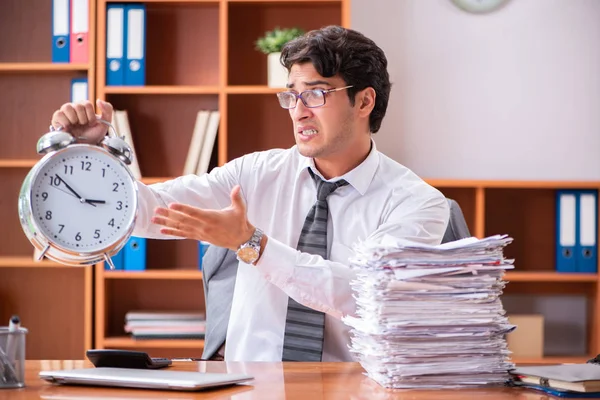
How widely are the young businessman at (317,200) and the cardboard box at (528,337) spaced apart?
1539mm

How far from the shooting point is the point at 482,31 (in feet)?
12.4

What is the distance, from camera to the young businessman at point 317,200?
1.95 meters

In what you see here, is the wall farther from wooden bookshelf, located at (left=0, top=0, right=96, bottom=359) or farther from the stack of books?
wooden bookshelf, located at (left=0, top=0, right=96, bottom=359)

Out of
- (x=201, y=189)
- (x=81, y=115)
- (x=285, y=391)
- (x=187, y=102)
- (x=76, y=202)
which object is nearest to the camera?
(x=285, y=391)

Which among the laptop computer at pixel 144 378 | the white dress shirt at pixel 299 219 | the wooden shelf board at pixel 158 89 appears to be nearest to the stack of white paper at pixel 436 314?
the laptop computer at pixel 144 378

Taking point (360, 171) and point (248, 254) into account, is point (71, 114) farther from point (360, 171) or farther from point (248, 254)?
point (360, 171)

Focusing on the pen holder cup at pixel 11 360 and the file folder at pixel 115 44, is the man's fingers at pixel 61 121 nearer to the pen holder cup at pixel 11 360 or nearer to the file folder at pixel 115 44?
the pen holder cup at pixel 11 360

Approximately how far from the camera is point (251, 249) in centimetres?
170

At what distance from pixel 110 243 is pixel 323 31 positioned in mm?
984

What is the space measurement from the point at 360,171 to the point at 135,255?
1.65 m

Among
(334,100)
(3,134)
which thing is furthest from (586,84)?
(3,134)

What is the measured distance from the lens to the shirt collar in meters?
2.14

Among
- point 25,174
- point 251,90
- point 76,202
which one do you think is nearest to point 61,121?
point 76,202

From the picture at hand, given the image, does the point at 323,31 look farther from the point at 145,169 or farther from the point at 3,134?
the point at 3,134
